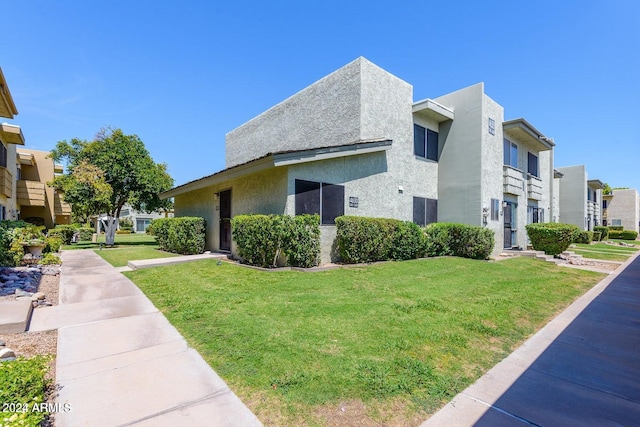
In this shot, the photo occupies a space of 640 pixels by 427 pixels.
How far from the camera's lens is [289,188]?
31.6ft

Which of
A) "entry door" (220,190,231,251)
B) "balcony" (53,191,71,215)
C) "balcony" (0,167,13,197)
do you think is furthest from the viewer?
"balcony" (53,191,71,215)

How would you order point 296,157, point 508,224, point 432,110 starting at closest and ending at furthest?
1. point 296,157
2. point 432,110
3. point 508,224

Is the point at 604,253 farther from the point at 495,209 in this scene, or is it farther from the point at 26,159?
the point at 26,159

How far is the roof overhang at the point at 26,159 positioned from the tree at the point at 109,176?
3.08 m

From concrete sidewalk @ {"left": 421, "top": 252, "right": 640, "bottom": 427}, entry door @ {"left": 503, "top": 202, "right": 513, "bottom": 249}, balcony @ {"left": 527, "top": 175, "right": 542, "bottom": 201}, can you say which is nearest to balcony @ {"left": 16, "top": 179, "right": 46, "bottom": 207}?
concrete sidewalk @ {"left": 421, "top": 252, "right": 640, "bottom": 427}

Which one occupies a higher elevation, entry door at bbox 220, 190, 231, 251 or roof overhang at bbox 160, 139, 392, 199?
roof overhang at bbox 160, 139, 392, 199

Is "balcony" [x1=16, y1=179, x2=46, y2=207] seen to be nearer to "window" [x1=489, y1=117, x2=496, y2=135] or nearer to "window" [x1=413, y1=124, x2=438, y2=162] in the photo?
"window" [x1=413, y1=124, x2=438, y2=162]

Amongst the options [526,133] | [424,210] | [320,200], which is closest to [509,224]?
[526,133]

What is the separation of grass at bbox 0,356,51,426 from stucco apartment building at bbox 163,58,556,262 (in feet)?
22.9

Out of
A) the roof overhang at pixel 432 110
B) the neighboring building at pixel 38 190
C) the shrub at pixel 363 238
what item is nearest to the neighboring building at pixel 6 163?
the neighboring building at pixel 38 190

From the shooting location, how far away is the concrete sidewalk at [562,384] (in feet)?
8.69

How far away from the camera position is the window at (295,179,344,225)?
9.91 m

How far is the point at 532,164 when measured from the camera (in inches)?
792

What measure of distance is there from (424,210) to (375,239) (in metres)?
5.35
